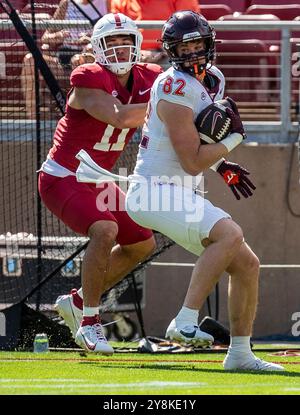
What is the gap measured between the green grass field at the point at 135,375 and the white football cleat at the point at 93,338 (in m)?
0.08

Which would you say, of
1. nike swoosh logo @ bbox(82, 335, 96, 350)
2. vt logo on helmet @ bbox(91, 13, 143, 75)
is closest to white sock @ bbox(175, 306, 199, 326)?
nike swoosh logo @ bbox(82, 335, 96, 350)

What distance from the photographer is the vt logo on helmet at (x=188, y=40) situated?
23.9 ft

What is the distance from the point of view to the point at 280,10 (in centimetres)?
1224

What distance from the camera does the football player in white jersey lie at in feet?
23.2

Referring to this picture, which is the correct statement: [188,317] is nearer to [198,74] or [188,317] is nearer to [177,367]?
[177,367]

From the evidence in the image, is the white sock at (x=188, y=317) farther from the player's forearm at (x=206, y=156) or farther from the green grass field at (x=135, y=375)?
the player's forearm at (x=206, y=156)

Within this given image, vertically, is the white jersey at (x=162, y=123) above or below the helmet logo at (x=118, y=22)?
below

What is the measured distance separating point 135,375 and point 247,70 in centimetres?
511

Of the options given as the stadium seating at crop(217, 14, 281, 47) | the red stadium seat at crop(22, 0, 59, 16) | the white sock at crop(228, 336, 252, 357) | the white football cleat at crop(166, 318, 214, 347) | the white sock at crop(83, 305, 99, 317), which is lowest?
the white sock at crop(83, 305, 99, 317)

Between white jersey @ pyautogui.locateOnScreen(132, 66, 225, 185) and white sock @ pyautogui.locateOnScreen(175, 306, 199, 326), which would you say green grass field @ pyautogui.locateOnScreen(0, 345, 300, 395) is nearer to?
white sock @ pyautogui.locateOnScreen(175, 306, 199, 326)

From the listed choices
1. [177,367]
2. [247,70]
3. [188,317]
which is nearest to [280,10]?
[247,70]

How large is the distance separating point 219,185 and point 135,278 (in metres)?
1.16

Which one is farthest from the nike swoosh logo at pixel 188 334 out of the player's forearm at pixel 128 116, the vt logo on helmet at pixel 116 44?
the vt logo on helmet at pixel 116 44

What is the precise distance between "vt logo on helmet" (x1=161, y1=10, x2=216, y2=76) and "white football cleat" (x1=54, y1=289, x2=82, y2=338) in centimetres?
210
